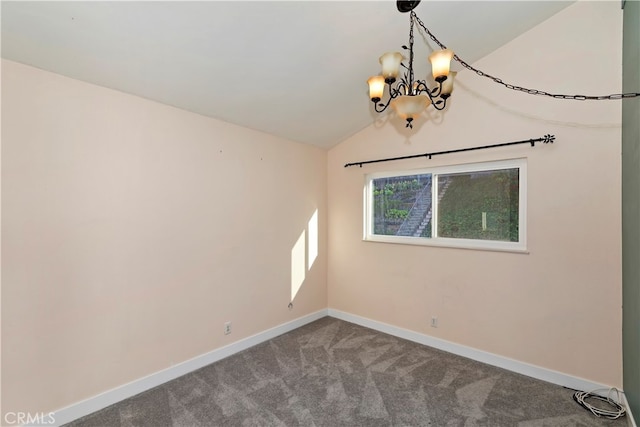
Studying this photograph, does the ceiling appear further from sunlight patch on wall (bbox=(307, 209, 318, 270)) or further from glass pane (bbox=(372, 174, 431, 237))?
sunlight patch on wall (bbox=(307, 209, 318, 270))

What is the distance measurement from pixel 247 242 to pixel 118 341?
1.35 m

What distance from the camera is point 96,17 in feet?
5.37

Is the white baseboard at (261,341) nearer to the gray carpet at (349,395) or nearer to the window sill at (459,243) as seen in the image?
the gray carpet at (349,395)

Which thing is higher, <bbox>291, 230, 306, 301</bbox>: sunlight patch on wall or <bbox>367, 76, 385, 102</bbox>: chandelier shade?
<bbox>367, 76, 385, 102</bbox>: chandelier shade

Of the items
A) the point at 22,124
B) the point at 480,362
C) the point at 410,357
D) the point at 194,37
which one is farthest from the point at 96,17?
the point at 480,362

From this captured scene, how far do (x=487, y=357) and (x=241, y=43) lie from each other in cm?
342

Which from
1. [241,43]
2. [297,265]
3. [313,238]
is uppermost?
[241,43]

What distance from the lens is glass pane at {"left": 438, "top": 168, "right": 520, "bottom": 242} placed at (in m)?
2.75

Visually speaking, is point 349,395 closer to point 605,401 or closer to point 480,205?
point 605,401

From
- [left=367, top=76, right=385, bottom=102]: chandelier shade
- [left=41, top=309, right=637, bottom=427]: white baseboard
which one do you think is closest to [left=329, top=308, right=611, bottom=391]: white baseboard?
[left=41, top=309, right=637, bottom=427]: white baseboard

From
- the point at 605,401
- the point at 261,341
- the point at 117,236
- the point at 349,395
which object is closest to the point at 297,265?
the point at 261,341

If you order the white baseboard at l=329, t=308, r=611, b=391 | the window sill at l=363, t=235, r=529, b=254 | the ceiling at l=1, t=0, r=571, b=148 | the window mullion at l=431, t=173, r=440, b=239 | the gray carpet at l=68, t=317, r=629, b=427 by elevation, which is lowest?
the gray carpet at l=68, t=317, r=629, b=427

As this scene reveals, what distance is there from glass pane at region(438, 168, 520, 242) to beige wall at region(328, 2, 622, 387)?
173 millimetres

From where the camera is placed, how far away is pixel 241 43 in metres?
2.04
